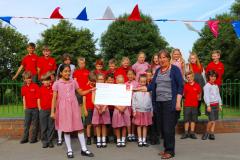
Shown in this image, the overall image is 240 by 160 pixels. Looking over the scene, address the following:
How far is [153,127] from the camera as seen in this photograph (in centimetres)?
834

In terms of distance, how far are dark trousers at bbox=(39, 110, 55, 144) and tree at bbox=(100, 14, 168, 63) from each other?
31861 millimetres

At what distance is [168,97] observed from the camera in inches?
272

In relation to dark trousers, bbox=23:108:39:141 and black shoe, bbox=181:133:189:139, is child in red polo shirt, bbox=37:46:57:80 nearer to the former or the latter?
dark trousers, bbox=23:108:39:141

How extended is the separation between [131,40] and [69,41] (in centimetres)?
660

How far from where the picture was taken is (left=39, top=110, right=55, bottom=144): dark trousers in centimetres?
827

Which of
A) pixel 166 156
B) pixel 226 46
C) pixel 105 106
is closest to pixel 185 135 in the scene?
pixel 105 106

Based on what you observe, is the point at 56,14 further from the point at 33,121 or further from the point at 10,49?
the point at 10,49

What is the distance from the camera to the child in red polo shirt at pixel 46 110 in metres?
8.24

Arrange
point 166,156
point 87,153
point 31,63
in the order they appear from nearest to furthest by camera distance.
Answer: point 166,156
point 87,153
point 31,63

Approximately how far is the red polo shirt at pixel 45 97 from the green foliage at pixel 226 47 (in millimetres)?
15281

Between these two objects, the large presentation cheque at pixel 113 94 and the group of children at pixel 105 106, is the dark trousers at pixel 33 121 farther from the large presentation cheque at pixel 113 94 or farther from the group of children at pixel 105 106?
the large presentation cheque at pixel 113 94

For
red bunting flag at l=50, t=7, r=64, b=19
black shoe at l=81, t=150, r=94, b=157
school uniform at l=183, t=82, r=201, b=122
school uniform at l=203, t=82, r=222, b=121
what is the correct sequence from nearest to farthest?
black shoe at l=81, t=150, r=94, b=157, school uniform at l=203, t=82, r=222, b=121, school uniform at l=183, t=82, r=201, b=122, red bunting flag at l=50, t=7, r=64, b=19

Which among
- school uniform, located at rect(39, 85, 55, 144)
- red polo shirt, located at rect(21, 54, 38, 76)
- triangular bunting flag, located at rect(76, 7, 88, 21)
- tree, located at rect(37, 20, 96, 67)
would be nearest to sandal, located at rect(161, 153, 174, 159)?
school uniform, located at rect(39, 85, 55, 144)

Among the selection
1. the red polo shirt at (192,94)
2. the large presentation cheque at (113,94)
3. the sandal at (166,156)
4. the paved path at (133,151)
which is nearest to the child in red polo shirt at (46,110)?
the paved path at (133,151)
